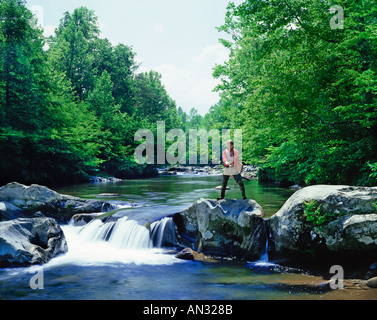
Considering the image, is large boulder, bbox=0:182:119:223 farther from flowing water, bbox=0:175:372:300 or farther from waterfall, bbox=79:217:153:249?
flowing water, bbox=0:175:372:300

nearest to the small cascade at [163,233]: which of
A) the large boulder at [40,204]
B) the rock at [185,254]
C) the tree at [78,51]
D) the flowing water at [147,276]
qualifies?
→ the flowing water at [147,276]

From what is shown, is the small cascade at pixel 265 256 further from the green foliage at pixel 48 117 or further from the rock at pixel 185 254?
the green foliage at pixel 48 117

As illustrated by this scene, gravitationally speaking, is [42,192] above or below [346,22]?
below

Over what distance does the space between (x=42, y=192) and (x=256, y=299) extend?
35.9ft

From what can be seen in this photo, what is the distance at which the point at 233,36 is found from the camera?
31953mm

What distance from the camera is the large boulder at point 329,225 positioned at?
7.47m

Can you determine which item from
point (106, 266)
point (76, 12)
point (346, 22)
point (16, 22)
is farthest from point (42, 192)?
point (76, 12)

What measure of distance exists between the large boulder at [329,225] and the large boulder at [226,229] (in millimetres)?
635

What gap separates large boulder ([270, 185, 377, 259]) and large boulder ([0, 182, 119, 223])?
27.5 ft

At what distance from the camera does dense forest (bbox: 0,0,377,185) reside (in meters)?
11.1

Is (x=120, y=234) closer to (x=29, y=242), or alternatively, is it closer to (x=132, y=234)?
(x=132, y=234)

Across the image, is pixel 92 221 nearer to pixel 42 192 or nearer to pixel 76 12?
pixel 42 192

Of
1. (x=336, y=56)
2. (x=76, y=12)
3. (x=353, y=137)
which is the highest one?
(x=76, y=12)

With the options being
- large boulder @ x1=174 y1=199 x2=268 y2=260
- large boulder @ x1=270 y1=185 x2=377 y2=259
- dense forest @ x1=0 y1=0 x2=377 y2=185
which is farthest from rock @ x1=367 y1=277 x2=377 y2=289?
dense forest @ x1=0 y1=0 x2=377 y2=185
